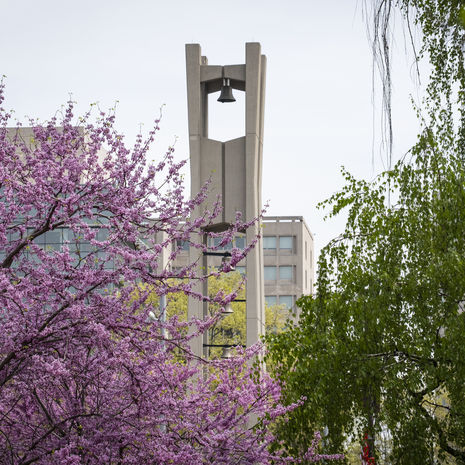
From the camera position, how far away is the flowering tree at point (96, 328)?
867 cm

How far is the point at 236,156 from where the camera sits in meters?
19.0

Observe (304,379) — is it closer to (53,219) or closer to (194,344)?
(53,219)

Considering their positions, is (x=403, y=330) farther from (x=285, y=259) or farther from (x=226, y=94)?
(x=285, y=259)

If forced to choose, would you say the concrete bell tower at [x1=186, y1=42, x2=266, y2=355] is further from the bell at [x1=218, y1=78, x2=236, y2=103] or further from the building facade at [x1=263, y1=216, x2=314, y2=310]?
the building facade at [x1=263, y1=216, x2=314, y2=310]

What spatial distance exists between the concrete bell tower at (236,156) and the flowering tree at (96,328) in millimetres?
7676

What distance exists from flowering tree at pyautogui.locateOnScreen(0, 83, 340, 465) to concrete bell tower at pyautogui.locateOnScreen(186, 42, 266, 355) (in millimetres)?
7676

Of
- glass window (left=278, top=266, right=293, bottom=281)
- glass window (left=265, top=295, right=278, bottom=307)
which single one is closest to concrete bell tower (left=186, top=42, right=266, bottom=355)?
glass window (left=265, top=295, right=278, bottom=307)

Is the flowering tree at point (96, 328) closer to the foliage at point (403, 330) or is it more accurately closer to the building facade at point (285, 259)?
the foliage at point (403, 330)

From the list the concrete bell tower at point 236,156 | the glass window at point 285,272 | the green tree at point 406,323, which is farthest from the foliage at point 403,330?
the glass window at point 285,272

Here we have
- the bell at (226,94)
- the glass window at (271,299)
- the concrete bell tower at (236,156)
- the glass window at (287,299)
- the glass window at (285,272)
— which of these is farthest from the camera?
the glass window at (285,272)

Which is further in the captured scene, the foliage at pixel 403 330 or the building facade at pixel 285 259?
the building facade at pixel 285 259

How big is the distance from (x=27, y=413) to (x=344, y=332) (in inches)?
161

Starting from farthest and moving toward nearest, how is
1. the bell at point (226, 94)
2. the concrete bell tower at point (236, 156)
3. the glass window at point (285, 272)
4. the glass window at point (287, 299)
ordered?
the glass window at point (285, 272) → the glass window at point (287, 299) → the concrete bell tower at point (236, 156) → the bell at point (226, 94)

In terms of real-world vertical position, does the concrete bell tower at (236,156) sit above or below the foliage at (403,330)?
above
